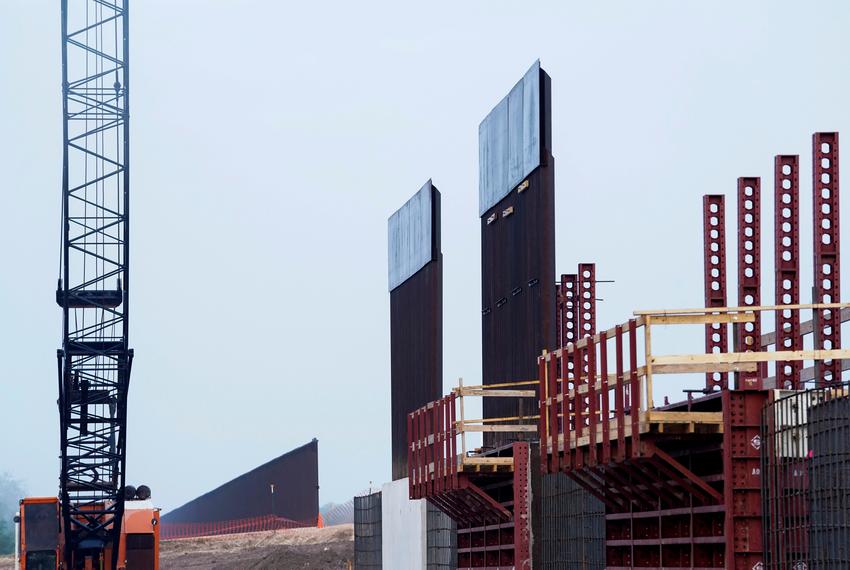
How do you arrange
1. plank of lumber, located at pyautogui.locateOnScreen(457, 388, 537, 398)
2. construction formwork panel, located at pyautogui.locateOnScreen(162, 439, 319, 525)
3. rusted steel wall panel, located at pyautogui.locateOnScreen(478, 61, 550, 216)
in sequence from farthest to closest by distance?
construction formwork panel, located at pyautogui.locateOnScreen(162, 439, 319, 525), rusted steel wall panel, located at pyautogui.locateOnScreen(478, 61, 550, 216), plank of lumber, located at pyautogui.locateOnScreen(457, 388, 537, 398)

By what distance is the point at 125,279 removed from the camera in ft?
185

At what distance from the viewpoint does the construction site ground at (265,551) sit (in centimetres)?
8750

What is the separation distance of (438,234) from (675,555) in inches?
1098

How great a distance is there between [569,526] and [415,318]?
25299mm

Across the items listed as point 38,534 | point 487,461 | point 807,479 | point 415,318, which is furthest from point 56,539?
point 807,479

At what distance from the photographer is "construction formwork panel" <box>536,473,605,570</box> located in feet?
80.4

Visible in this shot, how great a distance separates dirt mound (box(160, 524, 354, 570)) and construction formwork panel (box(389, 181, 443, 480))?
1199 inches

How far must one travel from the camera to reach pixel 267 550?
315 ft

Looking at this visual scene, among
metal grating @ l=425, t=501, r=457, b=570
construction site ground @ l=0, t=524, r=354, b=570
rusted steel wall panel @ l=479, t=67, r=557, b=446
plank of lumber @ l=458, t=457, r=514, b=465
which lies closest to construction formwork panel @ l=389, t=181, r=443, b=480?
rusted steel wall panel @ l=479, t=67, r=557, b=446

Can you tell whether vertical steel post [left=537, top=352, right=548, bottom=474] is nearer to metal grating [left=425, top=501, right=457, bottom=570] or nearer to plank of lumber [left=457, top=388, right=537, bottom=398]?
plank of lumber [left=457, top=388, right=537, bottom=398]

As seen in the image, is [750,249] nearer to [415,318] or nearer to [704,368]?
[704,368]

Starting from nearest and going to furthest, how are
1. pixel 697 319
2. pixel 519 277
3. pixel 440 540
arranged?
pixel 697 319, pixel 519 277, pixel 440 540

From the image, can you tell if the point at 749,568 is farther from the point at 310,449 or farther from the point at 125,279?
the point at 310,449

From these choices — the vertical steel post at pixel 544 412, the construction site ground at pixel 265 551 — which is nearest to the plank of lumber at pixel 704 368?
the vertical steel post at pixel 544 412
